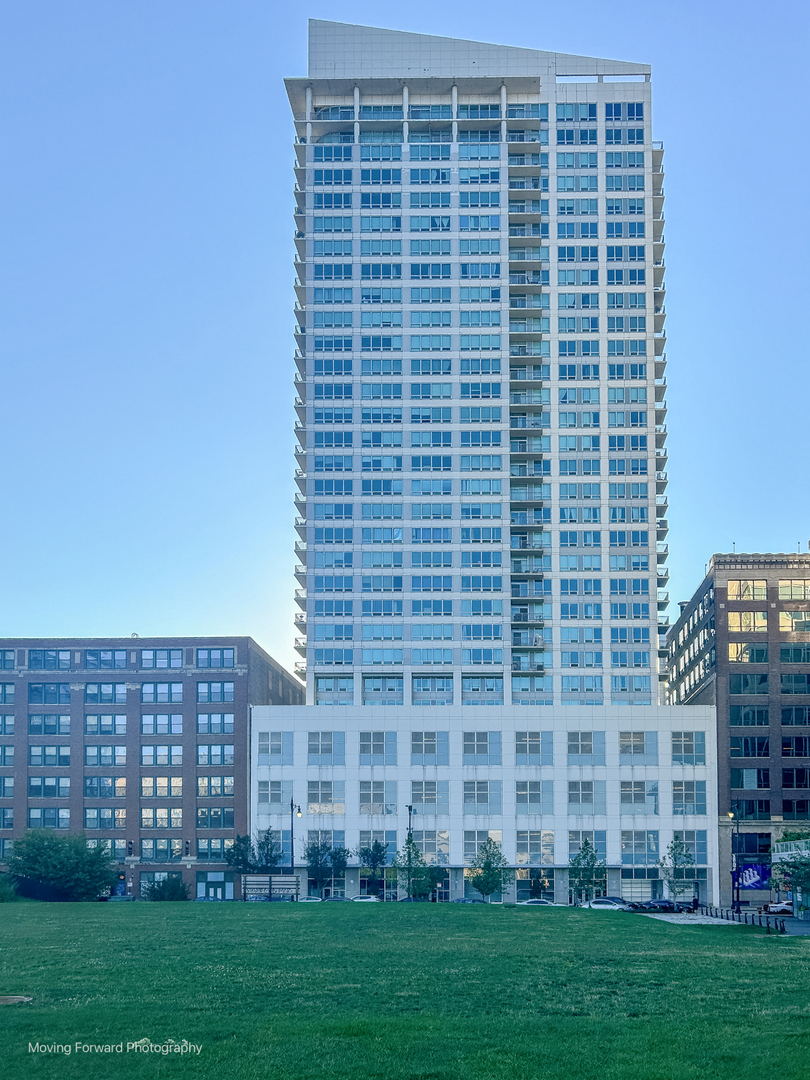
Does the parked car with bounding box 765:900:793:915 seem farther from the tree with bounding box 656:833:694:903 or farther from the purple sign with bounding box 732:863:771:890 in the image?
the purple sign with bounding box 732:863:771:890

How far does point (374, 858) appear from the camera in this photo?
11331 cm

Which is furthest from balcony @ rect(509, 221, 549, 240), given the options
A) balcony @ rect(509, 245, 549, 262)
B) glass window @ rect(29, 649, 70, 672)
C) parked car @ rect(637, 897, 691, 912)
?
parked car @ rect(637, 897, 691, 912)

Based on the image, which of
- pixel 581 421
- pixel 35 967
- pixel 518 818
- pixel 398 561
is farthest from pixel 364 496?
pixel 35 967

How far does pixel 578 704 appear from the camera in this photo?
4820 inches

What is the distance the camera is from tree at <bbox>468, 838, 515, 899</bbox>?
102 m

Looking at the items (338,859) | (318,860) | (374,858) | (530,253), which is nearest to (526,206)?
(530,253)

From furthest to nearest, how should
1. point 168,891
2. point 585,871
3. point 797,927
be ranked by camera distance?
point 585,871 < point 168,891 < point 797,927

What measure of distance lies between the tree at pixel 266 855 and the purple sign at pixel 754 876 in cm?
4507

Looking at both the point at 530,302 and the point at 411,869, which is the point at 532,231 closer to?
the point at 530,302

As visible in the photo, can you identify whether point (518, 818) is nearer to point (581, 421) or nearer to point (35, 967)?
point (581, 421)

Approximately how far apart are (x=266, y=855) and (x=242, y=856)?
2.26m

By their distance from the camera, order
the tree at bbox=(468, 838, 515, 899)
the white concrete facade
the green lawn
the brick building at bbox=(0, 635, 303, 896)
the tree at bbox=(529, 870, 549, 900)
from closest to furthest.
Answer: the green lawn
the tree at bbox=(468, 838, 515, 899)
the tree at bbox=(529, 870, 549, 900)
the white concrete facade
the brick building at bbox=(0, 635, 303, 896)

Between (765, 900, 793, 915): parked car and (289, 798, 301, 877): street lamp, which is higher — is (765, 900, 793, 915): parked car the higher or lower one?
the lower one

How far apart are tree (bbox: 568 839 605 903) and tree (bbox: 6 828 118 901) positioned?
40.9m
